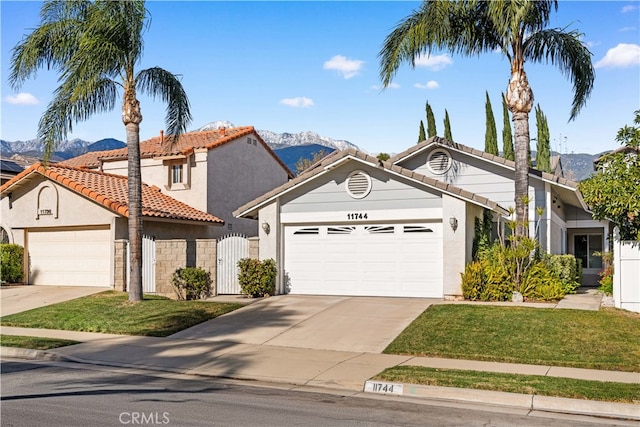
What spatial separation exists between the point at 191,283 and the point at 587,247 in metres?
19.3

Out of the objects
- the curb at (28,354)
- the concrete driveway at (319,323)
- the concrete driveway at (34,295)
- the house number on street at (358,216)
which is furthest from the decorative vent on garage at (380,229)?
the curb at (28,354)

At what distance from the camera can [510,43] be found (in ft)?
57.1

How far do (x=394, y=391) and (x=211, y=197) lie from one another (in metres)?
19.1

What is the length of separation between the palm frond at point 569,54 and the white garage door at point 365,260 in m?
5.66

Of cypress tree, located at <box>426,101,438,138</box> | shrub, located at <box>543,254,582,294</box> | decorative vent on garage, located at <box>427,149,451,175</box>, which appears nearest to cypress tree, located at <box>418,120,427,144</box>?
cypress tree, located at <box>426,101,438,138</box>

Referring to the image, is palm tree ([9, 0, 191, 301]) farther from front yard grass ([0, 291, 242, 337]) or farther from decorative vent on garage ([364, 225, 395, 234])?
decorative vent on garage ([364, 225, 395, 234])

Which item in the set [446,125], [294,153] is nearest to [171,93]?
[446,125]

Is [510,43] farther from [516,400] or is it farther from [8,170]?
[8,170]

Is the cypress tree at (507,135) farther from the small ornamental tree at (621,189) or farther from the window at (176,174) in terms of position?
the small ornamental tree at (621,189)

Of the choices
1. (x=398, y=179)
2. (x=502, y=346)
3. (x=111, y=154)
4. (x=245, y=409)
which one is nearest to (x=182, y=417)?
(x=245, y=409)

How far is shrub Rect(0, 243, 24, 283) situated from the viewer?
2331 cm

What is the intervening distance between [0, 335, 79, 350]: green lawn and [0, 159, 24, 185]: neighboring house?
19.6 meters

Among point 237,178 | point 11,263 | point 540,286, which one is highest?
point 237,178

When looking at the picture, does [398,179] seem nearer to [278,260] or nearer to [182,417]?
[278,260]
